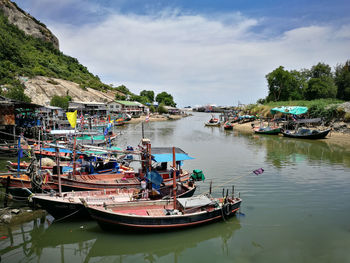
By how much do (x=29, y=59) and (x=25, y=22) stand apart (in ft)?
127

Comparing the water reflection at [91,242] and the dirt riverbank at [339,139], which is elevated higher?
the dirt riverbank at [339,139]

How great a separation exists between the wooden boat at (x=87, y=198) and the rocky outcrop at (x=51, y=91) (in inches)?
1969

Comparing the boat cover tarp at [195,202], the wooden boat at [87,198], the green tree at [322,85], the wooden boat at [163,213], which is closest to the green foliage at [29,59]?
the wooden boat at [87,198]

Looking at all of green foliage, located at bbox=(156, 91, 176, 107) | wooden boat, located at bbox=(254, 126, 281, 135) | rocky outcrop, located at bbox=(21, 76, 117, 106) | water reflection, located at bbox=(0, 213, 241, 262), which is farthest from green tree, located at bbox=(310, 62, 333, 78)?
green foliage, located at bbox=(156, 91, 176, 107)

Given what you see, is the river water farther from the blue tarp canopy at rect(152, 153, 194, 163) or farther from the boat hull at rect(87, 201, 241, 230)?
the blue tarp canopy at rect(152, 153, 194, 163)

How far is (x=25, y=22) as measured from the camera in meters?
107

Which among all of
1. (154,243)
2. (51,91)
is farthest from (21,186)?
(51,91)

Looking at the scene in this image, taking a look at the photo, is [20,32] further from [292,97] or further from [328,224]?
[328,224]

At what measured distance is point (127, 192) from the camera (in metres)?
14.9

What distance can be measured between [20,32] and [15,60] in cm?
3496

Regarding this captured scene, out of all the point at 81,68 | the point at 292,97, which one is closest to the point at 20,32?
the point at 81,68

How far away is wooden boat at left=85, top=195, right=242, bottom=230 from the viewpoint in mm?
11570

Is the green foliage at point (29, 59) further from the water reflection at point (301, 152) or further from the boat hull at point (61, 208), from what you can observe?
the water reflection at point (301, 152)

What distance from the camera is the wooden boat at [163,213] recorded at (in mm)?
11570
